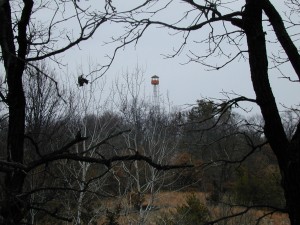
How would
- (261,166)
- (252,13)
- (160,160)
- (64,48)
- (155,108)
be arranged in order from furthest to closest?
(261,166)
(155,108)
(160,160)
(252,13)
(64,48)

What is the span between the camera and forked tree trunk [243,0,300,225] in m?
3.99

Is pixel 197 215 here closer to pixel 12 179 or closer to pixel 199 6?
pixel 199 6

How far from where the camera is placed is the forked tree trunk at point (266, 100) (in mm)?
3988

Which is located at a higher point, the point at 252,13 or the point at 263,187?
the point at 252,13

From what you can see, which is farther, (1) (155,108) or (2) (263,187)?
(2) (263,187)

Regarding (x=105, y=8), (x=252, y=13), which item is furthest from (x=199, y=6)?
(x=105, y=8)

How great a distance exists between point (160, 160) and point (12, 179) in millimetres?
10596

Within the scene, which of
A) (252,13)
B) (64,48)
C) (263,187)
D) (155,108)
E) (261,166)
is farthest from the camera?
(261,166)

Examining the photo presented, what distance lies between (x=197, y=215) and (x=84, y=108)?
537cm

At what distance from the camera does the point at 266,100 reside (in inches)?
166

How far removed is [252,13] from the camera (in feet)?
14.1

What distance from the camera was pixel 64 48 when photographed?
10.1 feet

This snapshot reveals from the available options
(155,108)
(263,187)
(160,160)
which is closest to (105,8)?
(160,160)

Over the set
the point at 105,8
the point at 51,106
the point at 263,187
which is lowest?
the point at 263,187
